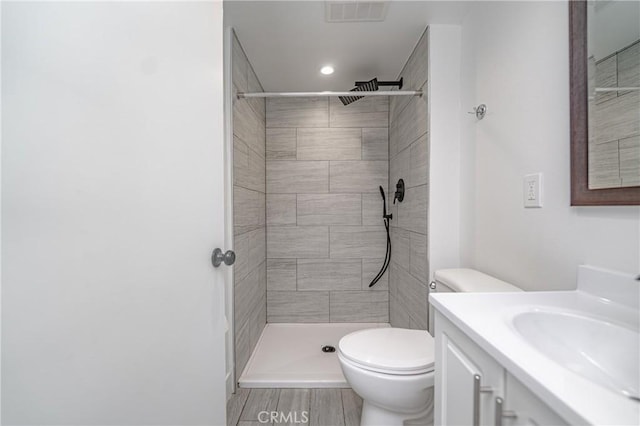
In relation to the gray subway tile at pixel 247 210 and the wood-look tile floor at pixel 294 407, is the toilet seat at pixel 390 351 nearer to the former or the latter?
the wood-look tile floor at pixel 294 407

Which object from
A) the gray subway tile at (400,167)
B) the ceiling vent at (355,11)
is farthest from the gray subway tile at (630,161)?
the gray subway tile at (400,167)

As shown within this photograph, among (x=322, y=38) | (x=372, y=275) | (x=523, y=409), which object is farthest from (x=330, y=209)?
(x=523, y=409)

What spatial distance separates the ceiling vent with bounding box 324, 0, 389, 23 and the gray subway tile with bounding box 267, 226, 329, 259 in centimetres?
174

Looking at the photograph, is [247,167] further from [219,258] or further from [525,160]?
[525,160]

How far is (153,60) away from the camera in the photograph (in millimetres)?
753

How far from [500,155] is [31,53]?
156 centimetres

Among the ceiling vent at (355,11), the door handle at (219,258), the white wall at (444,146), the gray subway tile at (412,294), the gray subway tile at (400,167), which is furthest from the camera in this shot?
the gray subway tile at (400,167)

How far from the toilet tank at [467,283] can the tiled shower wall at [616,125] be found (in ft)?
1.67

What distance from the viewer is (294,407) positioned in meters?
1.70

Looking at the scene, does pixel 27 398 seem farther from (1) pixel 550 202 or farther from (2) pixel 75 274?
(1) pixel 550 202

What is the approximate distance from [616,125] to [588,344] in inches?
23.5

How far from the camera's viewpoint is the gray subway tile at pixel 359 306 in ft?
9.43

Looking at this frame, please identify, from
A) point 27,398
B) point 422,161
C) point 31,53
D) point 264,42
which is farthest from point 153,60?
point 422,161

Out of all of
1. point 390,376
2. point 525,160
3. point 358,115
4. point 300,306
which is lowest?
point 300,306
